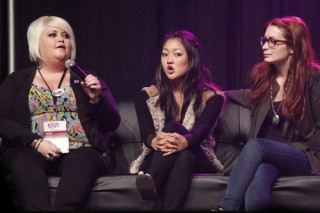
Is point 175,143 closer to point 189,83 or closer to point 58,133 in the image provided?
point 189,83

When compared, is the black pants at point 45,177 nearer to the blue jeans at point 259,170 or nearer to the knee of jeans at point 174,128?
the knee of jeans at point 174,128

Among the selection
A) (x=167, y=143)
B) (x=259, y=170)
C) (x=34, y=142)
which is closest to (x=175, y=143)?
(x=167, y=143)

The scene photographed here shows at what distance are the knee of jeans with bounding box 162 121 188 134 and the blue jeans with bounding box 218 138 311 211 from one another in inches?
14.3

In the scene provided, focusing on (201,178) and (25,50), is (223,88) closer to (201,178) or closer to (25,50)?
(201,178)

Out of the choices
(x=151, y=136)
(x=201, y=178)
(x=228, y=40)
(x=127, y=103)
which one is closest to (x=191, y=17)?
(x=228, y=40)

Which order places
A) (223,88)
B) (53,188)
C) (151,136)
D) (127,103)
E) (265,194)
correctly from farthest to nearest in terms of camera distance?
(223,88)
(127,103)
(151,136)
(53,188)
(265,194)

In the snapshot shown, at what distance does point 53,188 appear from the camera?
9.54ft

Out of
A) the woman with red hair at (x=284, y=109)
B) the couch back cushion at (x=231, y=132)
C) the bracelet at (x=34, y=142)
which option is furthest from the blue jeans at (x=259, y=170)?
the bracelet at (x=34, y=142)

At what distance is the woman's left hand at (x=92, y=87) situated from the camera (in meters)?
2.88

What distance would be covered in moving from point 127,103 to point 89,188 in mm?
831

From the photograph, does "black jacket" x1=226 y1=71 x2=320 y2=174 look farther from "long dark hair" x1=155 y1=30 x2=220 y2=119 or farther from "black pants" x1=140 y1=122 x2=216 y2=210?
"black pants" x1=140 y1=122 x2=216 y2=210

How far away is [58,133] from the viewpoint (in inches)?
118

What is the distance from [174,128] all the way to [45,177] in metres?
0.68

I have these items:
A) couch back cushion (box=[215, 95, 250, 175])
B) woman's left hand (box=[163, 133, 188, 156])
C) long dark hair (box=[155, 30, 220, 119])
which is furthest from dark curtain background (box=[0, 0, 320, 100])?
woman's left hand (box=[163, 133, 188, 156])
